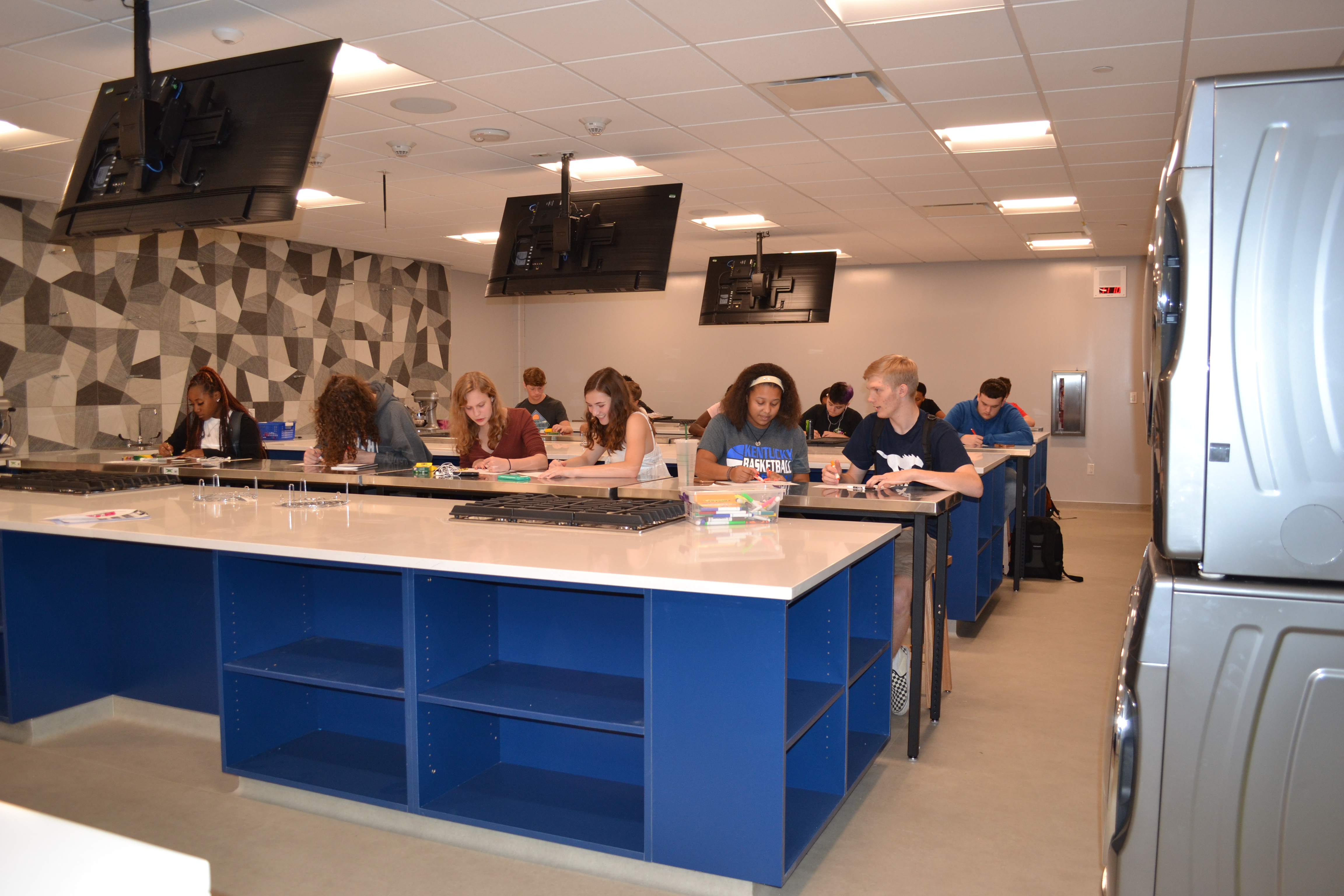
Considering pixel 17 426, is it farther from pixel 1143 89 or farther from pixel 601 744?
pixel 1143 89

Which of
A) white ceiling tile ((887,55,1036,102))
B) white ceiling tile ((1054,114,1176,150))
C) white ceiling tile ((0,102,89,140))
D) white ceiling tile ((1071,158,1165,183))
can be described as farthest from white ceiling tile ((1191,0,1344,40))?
white ceiling tile ((0,102,89,140))

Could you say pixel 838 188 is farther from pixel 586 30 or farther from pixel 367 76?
pixel 367 76

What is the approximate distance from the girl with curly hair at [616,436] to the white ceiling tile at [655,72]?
4.58 feet

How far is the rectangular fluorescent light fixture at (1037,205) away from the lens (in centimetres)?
699

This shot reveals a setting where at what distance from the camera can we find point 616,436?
4.68 metres

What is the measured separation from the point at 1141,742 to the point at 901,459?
9.14 ft

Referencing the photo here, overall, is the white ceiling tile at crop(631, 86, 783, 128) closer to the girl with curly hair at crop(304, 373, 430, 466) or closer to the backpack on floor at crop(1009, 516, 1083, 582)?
the girl with curly hair at crop(304, 373, 430, 466)

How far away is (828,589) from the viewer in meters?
2.69

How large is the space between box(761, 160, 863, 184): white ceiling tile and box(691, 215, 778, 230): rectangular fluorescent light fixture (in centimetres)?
134

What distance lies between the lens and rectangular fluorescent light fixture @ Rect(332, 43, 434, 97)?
419 cm

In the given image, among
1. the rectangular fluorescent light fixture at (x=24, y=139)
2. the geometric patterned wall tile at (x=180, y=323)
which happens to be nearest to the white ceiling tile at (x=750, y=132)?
the rectangular fluorescent light fixture at (x=24, y=139)

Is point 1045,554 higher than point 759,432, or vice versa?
point 759,432

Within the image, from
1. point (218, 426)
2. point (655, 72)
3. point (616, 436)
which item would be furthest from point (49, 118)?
point (616, 436)

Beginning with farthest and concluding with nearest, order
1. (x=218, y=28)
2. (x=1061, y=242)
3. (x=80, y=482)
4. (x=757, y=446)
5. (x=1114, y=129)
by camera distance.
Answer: (x=1061, y=242) → (x=1114, y=129) → (x=757, y=446) → (x=80, y=482) → (x=218, y=28)
